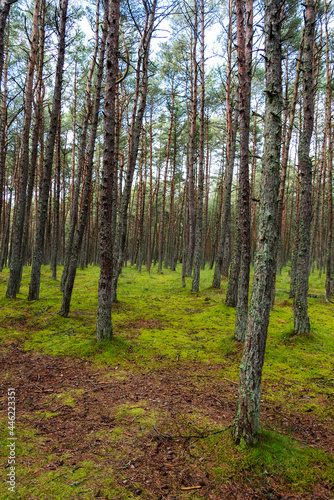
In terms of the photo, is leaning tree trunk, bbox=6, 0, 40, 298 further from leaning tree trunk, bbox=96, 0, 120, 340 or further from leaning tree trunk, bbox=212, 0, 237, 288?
leaning tree trunk, bbox=212, 0, 237, 288

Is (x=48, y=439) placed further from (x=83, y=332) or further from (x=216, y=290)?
(x=216, y=290)

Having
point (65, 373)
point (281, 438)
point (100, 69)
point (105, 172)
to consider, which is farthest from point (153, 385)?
point (100, 69)

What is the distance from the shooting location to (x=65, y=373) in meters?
4.92

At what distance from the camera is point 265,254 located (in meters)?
2.92

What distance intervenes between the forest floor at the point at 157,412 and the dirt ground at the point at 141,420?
0.05 feet

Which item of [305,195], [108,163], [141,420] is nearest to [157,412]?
[141,420]

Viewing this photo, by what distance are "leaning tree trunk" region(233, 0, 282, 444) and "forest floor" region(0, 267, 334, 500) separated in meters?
0.35

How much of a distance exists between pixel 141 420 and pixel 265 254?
2591mm

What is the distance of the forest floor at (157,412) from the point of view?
2.51 meters

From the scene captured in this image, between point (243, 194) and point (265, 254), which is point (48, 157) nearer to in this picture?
point (243, 194)

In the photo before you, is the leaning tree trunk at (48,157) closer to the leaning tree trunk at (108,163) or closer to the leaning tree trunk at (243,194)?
the leaning tree trunk at (108,163)

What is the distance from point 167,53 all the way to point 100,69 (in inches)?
398

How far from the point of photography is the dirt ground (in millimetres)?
2516

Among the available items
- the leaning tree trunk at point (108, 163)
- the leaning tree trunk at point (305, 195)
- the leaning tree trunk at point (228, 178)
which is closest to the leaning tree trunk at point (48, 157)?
the leaning tree trunk at point (108, 163)
